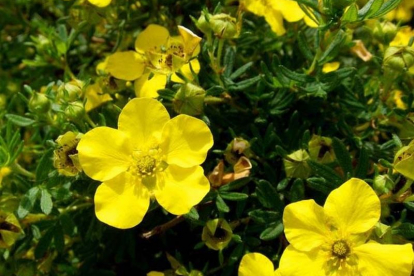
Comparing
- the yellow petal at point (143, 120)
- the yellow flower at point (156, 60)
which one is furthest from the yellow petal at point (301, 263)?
the yellow flower at point (156, 60)

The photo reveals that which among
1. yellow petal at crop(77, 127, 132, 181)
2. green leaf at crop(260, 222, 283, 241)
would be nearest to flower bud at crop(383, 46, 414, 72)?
green leaf at crop(260, 222, 283, 241)

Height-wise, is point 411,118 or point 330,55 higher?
point 330,55

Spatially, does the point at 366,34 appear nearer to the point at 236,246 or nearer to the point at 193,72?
the point at 193,72

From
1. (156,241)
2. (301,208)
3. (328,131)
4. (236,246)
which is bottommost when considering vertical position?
(156,241)

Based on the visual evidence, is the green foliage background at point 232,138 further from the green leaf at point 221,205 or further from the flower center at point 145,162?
the flower center at point 145,162

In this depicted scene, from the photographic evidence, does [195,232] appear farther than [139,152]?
Yes

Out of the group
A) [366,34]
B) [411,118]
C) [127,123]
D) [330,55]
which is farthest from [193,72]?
[366,34]
